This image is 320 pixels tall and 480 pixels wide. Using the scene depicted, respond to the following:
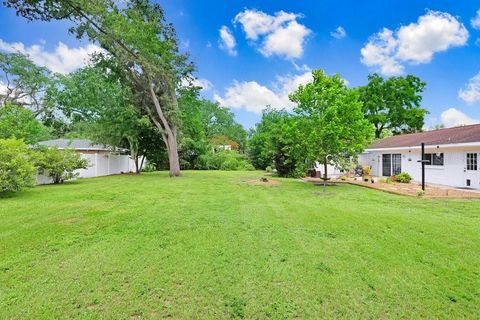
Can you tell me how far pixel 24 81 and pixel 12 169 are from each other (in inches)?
918

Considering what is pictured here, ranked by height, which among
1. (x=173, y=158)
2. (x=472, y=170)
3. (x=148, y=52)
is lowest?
(x=472, y=170)

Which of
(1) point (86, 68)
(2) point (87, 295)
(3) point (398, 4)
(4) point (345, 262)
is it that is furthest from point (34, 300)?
(1) point (86, 68)

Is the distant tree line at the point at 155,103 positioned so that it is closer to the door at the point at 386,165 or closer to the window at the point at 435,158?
the window at the point at 435,158

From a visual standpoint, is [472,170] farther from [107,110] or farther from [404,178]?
[107,110]

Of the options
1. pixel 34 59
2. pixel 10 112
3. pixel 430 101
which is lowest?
pixel 10 112

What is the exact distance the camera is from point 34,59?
1110 inches

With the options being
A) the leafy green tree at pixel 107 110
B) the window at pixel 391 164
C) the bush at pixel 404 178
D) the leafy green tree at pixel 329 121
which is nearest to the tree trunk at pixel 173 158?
the leafy green tree at pixel 107 110

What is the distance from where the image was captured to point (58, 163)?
1459 cm

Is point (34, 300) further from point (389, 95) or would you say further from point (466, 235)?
point (389, 95)

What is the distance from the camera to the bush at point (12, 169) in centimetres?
1018

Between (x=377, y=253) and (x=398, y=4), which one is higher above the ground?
(x=398, y=4)

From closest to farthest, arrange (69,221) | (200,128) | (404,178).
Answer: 1. (69,221)
2. (404,178)
3. (200,128)

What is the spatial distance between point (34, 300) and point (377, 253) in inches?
184

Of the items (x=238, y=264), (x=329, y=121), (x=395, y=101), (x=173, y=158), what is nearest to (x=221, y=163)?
(x=173, y=158)
